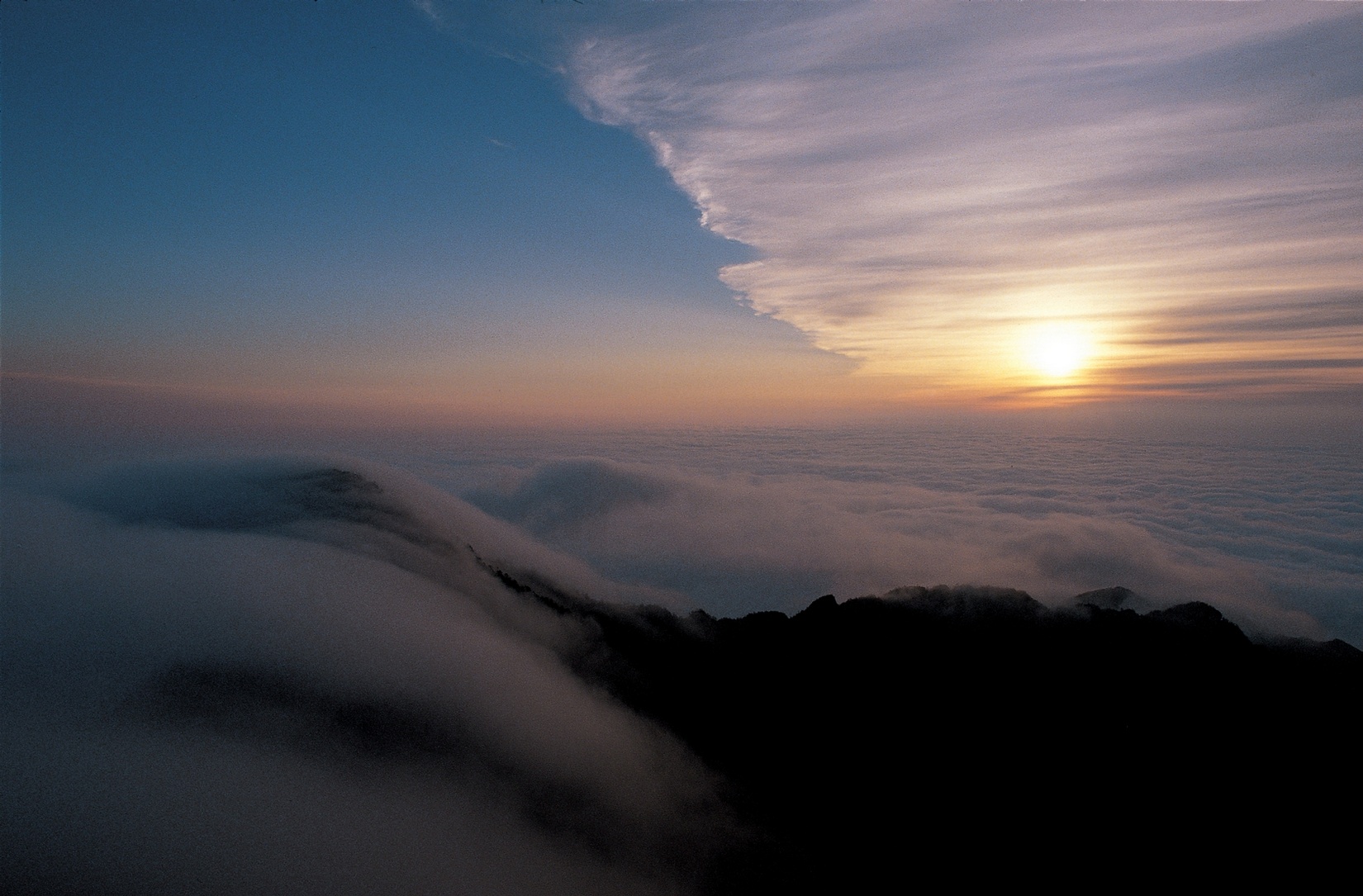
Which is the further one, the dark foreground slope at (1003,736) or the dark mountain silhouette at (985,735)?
the dark foreground slope at (1003,736)

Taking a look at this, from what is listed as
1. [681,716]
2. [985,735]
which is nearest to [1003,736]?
[985,735]

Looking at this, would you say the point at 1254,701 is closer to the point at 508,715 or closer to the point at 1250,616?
the point at 1250,616

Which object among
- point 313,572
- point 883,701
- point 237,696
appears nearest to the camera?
point 237,696

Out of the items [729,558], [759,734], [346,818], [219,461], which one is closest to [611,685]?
[759,734]

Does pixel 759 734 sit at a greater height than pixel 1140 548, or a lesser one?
lesser

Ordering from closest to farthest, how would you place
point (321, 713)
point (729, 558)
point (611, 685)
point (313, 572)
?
1. point (321, 713)
2. point (313, 572)
3. point (611, 685)
4. point (729, 558)

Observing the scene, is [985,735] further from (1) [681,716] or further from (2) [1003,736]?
(1) [681,716]

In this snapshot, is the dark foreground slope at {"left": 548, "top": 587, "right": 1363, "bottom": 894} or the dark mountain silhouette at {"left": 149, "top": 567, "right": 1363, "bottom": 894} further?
the dark foreground slope at {"left": 548, "top": 587, "right": 1363, "bottom": 894}

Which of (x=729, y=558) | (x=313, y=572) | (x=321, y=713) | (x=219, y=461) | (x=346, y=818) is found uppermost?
(x=219, y=461)
